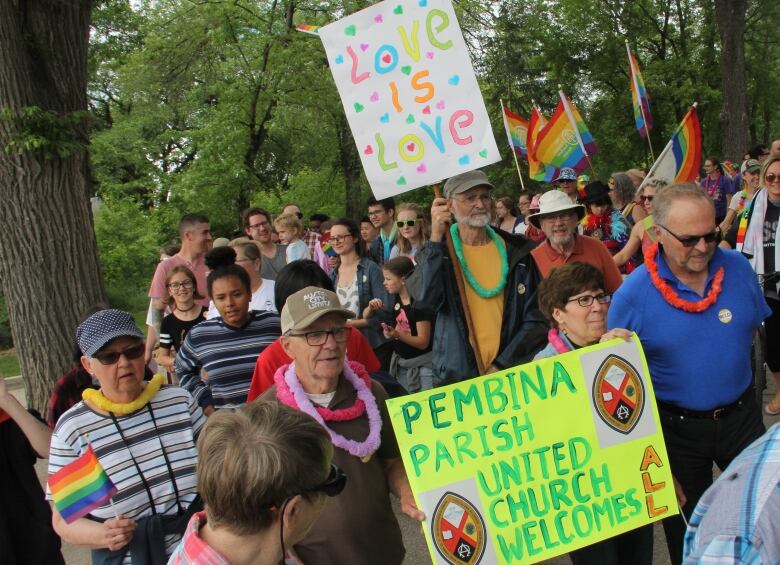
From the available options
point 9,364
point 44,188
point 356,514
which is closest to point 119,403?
point 356,514

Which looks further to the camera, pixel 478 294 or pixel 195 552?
pixel 478 294

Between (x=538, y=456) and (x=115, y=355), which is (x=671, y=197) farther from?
(x=115, y=355)

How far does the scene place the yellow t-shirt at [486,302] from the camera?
385 centimetres

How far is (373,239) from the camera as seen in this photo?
8531 mm

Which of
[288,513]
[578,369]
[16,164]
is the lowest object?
[578,369]

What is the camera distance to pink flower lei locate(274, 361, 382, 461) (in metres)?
2.57

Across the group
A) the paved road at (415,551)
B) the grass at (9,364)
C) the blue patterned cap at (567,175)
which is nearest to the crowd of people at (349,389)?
the paved road at (415,551)

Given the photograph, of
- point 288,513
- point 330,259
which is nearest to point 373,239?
point 330,259

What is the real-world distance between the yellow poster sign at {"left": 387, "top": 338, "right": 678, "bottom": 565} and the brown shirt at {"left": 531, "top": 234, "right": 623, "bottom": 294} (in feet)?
4.92

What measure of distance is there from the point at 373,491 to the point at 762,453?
1659mm

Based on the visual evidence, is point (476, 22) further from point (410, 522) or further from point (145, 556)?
point (145, 556)

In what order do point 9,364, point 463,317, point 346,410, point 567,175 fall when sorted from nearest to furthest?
point 346,410 → point 463,317 → point 567,175 → point 9,364

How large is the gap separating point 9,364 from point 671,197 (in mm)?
12553

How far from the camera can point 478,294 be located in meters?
3.88
